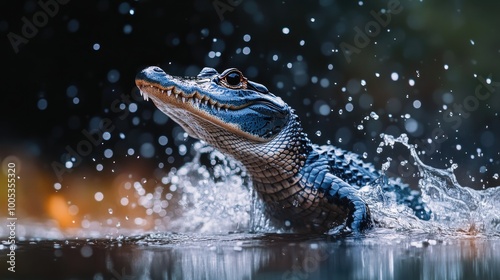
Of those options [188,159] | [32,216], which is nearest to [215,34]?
[188,159]

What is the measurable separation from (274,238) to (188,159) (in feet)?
15.0

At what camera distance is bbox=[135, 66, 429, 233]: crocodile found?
3.86 m

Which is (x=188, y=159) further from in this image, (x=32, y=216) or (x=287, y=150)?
(x=287, y=150)

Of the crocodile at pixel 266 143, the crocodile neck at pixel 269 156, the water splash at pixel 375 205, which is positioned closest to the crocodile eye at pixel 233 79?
the crocodile at pixel 266 143

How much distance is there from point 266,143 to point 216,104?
1.36 ft

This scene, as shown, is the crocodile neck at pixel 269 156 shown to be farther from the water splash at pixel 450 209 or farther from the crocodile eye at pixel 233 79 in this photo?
the water splash at pixel 450 209

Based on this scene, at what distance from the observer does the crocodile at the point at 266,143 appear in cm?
386

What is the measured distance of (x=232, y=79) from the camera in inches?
163

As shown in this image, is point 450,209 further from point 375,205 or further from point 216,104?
point 216,104

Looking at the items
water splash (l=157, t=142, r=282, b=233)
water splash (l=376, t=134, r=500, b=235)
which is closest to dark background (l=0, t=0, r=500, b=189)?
water splash (l=157, t=142, r=282, b=233)

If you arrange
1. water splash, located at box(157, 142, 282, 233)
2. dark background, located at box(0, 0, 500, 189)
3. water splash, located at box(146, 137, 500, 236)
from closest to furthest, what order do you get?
water splash, located at box(146, 137, 500, 236) < water splash, located at box(157, 142, 282, 233) < dark background, located at box(0, 0, 500, 189)

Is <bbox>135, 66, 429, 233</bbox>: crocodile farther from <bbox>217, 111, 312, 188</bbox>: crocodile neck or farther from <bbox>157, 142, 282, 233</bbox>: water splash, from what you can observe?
<bbox>157, 142, 282, 233</bbox>: water splash

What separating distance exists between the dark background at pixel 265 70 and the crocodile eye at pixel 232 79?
354cm

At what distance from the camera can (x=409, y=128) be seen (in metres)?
8.59
